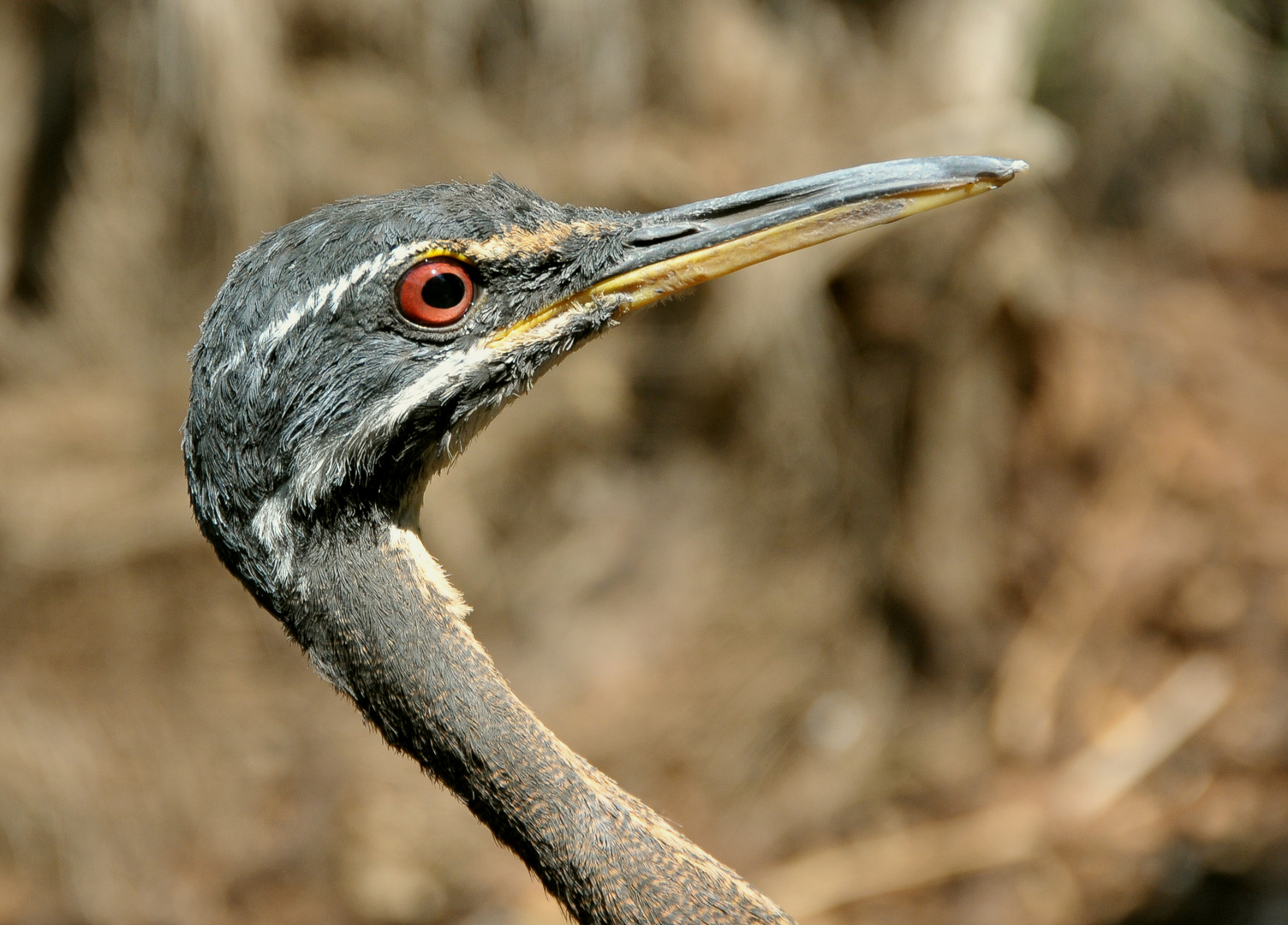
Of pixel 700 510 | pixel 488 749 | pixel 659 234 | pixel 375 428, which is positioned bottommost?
pixel 488 749

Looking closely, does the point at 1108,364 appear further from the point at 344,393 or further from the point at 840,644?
the point at 344,393

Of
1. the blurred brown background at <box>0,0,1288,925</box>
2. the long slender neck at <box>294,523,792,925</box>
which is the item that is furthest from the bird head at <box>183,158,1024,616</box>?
the blurred brown background at <box>0,0,1288,925</box>

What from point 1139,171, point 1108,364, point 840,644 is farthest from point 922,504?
point 1139,171

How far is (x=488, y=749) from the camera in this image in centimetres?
215

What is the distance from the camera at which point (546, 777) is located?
214 cm

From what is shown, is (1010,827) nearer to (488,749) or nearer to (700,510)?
(700,510)

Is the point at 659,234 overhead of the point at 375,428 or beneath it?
overhead

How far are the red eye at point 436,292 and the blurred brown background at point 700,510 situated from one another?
354 cm

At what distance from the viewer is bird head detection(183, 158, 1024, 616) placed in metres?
2.20

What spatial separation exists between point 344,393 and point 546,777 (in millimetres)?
900

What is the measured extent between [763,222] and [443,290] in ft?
2.36

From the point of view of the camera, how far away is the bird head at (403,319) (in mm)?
2199

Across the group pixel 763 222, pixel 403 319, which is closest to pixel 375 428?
pixel 403 319

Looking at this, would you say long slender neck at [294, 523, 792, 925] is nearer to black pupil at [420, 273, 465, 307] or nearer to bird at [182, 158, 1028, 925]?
bird at [182, 158, 1028, 925]
